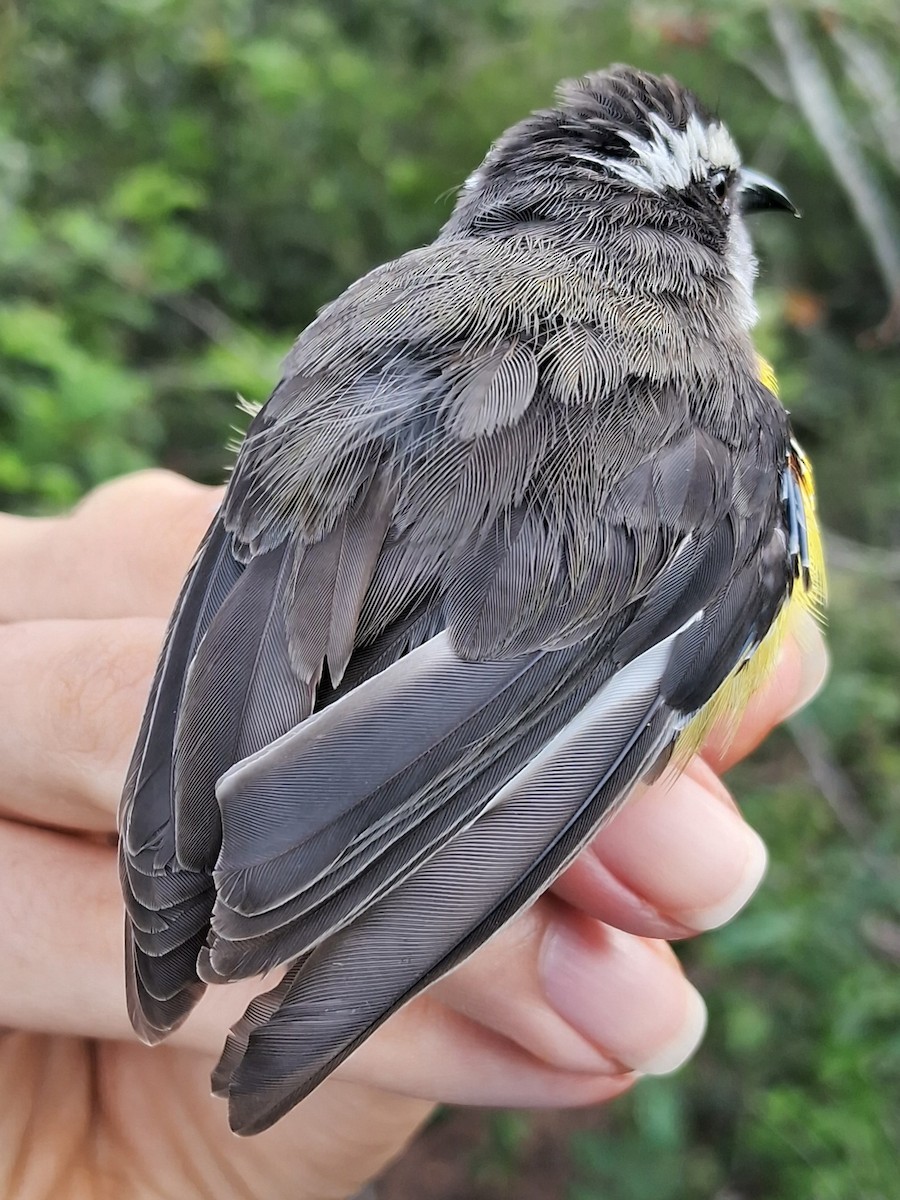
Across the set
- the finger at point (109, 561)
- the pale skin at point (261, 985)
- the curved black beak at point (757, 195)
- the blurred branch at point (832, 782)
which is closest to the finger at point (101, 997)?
the pale skin at point (261, 985)

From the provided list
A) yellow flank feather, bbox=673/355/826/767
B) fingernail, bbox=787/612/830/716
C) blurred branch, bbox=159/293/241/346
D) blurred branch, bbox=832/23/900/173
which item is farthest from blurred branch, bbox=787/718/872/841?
blurred branch, bbox=159/293/241/346

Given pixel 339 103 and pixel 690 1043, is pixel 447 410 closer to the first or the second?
pixel 690 1043

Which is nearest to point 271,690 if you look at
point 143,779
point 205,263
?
point 143,779

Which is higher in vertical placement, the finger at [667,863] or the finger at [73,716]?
the finger at [73,716]

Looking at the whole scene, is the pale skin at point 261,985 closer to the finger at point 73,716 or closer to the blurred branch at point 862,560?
the finger at point 73,716

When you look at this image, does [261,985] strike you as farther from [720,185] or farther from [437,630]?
[720,185]
